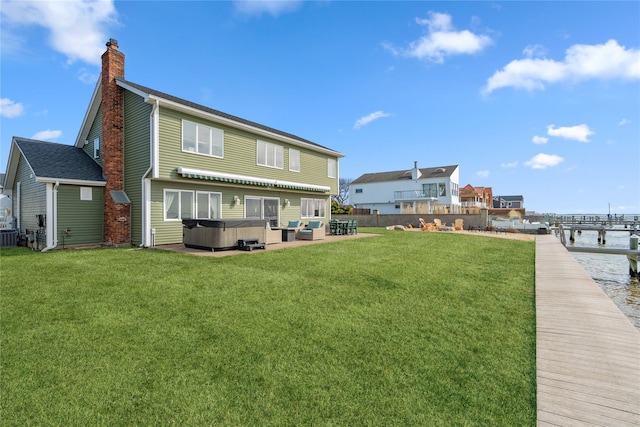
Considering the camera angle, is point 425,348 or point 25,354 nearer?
point 25,354

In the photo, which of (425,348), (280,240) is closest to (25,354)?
(425,348)

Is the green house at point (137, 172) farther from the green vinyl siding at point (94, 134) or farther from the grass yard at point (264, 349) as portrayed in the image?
the grass yard at point (264, 349)

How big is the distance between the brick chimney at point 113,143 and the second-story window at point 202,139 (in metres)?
3.41

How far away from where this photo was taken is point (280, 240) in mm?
14977

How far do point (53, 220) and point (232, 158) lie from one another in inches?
327

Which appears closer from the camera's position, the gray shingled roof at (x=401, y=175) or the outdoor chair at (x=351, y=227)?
the outdoor chair at (x=351, y=227)

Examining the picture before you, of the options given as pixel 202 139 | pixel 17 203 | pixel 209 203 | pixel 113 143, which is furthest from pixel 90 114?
pixel 209 203

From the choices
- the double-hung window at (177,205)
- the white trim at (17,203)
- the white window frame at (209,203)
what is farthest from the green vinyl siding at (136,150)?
the white trim at (17,203)

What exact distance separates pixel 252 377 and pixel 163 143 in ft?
42.5

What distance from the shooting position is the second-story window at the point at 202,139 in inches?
574

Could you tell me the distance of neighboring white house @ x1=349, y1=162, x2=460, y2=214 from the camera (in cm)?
4594

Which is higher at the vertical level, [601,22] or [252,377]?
[601,22]

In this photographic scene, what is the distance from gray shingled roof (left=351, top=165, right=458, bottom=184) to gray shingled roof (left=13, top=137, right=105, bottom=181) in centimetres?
4248

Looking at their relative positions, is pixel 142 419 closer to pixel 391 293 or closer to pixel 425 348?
pixel 425 348
